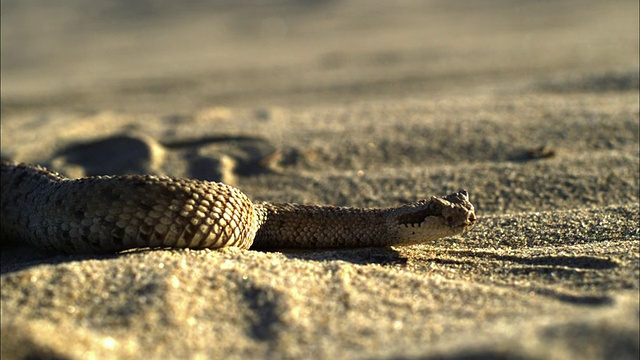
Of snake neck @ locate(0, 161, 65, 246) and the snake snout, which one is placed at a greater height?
the snake snout

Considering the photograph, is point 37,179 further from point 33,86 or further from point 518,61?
point 33,86

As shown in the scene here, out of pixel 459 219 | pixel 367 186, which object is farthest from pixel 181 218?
pixel 367 186

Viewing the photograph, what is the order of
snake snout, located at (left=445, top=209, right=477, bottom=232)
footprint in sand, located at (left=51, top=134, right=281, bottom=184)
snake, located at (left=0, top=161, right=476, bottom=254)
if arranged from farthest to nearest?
footprint in sand, located at (left=51, top=134, right=281, bottom=184) → snake snout, located at (left=445, top=209, right=477, bottom=232) → snake, located at (left=0, top=161, right=476, bottom=254)

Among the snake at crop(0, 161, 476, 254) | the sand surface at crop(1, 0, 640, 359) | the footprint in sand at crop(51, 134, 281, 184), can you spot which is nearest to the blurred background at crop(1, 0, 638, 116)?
the sand surface at crop(1, 0, 640, 359)

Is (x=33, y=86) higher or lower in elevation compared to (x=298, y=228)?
lower

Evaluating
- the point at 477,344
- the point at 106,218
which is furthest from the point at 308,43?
the point at 477,344

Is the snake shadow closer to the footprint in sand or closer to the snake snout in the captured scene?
the snake snout

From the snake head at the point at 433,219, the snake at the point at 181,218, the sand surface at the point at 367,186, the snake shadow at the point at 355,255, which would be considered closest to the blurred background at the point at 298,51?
the sand surface at the point at 367,186
